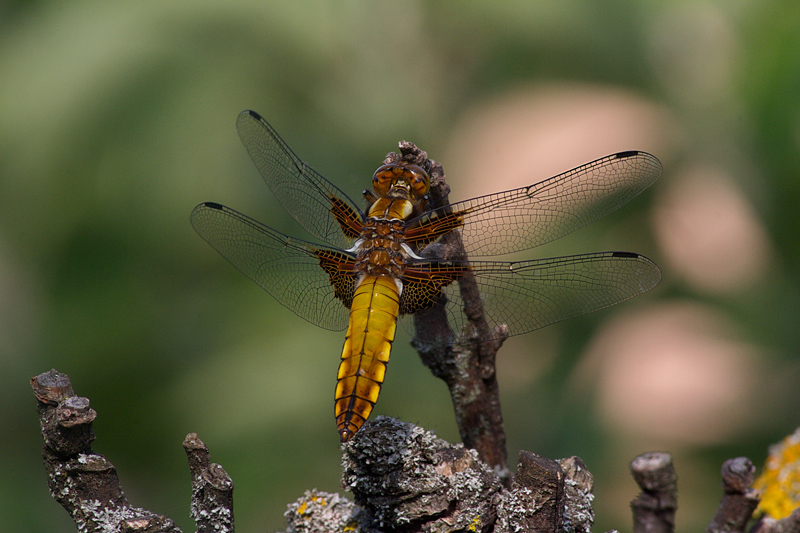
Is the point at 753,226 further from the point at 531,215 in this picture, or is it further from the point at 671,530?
the point at 671,530

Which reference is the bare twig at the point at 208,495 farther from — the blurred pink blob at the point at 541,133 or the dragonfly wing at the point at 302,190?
the blurred pink blob at the point at 541,133

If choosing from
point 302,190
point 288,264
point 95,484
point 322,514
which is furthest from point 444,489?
point 302,190

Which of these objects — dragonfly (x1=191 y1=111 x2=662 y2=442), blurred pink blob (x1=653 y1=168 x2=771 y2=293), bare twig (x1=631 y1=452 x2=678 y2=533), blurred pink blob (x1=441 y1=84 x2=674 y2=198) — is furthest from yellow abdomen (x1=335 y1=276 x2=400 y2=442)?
blurred pink blob (x1=653 y1=168 x2=771 y2=293)

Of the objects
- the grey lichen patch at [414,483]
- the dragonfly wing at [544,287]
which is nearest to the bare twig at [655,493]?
the grey lichen patch at [414,483]

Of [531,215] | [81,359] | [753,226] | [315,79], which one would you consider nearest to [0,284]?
[81,359]

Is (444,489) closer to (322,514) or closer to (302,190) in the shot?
(322,514)

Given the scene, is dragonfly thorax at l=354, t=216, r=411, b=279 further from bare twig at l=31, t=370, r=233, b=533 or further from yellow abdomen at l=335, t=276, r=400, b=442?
bare twig at l=31, t=370, r=233, b=533

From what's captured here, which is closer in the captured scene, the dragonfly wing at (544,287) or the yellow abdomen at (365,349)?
the yellow abdomen at (365,349)
